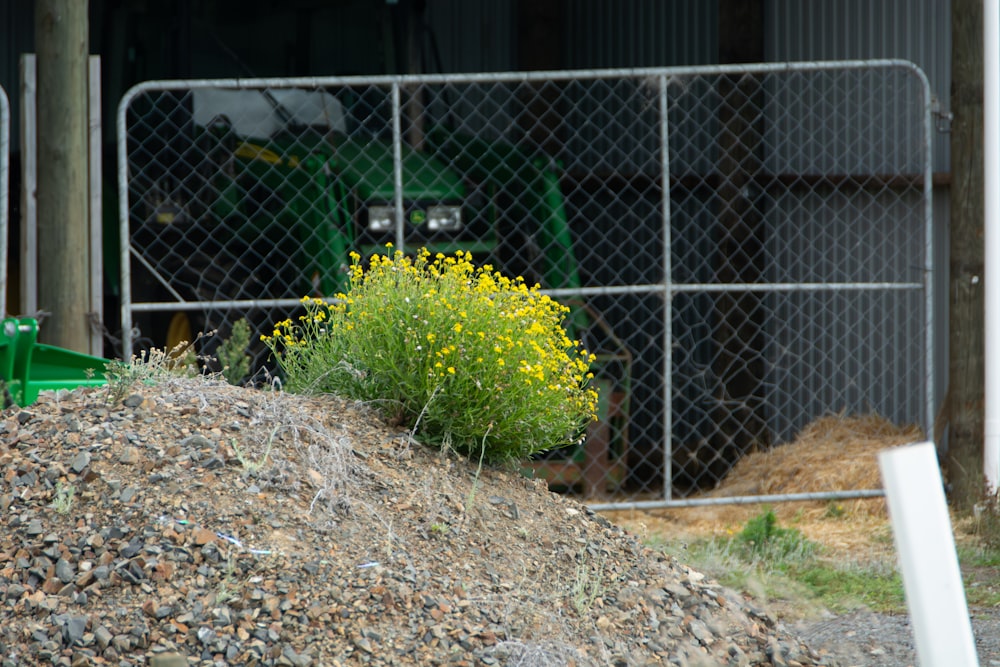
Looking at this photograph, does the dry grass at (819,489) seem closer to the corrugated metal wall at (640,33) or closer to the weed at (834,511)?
the weed at (834,511)

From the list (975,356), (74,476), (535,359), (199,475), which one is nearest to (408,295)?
(535,359)

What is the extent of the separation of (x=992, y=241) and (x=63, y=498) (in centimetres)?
489

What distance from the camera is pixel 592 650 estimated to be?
337 centimetres

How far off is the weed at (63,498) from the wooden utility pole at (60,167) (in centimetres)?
238

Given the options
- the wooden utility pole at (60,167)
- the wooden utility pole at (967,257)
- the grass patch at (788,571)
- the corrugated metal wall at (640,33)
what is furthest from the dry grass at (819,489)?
the corrugated metal wall at (640,33)

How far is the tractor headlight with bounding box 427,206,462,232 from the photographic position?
712 cm

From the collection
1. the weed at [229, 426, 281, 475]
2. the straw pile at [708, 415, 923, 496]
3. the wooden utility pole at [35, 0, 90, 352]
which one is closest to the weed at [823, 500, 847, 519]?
the straw pile at [708, 415, 923, 496]

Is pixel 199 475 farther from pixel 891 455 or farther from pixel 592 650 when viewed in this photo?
pixel 891 455

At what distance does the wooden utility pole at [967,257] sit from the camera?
6215 mm

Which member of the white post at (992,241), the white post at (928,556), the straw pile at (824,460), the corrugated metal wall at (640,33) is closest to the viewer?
the white post at (928,556)

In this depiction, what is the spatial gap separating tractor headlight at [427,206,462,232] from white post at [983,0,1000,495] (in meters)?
3.02

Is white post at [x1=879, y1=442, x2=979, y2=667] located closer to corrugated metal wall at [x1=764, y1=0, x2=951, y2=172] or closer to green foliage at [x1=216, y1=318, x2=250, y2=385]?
green foliage at [x1=216, y1=318, x2=250, y2=385]

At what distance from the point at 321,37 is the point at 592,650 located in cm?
641

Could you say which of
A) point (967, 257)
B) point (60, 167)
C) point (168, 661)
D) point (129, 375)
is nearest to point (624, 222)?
point (967, 257)
